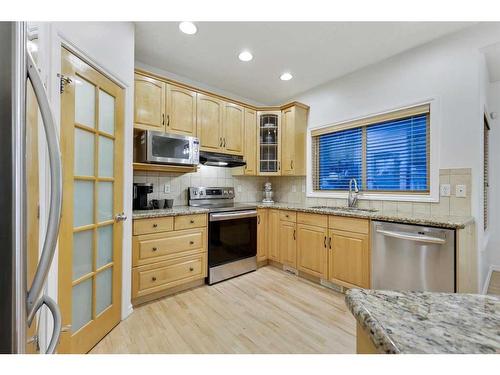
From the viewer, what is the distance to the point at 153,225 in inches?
85.9

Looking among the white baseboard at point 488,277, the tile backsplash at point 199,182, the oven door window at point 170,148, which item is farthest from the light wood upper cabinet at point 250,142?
the white baseboard at point 488,277

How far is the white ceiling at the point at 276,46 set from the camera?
2076 mm

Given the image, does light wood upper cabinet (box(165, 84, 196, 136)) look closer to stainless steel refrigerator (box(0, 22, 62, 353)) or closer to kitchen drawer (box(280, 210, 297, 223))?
kitchen drawer (box(280, 210, 297, 223))

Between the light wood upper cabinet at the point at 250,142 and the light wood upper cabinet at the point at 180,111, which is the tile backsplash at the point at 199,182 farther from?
the light wood upper cabinet at the point at 180,111

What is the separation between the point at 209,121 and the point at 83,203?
1808mm

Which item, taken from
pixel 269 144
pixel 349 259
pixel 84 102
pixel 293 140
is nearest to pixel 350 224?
pixel 349 259

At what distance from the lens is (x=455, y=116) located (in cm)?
213

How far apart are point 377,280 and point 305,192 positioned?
5.27 ft

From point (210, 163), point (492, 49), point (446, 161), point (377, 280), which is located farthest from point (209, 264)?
point (492, 49)

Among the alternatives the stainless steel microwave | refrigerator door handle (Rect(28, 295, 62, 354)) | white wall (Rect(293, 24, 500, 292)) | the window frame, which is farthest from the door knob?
white wall (Rect(293, 24, 500, 292))

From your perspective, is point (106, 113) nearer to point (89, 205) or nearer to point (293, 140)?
point (89, 205)
